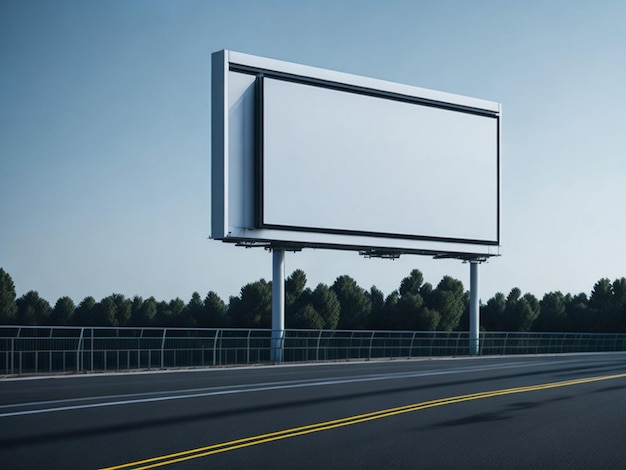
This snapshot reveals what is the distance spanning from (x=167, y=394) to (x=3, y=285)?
109062 millimetres

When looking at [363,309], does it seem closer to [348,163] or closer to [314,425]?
[348,163]

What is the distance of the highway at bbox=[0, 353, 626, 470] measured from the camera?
10602 mm

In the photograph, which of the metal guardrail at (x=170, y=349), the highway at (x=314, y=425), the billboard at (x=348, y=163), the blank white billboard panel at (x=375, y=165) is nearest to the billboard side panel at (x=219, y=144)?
the billboard at (x=348, y=163)

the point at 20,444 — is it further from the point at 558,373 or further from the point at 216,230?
the point at 216,230

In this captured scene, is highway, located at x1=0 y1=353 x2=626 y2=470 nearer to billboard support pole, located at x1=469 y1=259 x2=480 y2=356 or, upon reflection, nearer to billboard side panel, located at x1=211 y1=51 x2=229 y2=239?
billboard side panel, located at x1=211 y1=51 x2=229 y2=239

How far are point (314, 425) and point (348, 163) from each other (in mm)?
29239

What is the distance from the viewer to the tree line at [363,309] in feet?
359

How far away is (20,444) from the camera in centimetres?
1177

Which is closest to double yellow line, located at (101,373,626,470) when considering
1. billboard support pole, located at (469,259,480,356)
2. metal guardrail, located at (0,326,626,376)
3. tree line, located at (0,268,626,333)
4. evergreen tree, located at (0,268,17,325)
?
metal guardrail, located at (0,326,626,376)

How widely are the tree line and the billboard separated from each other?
5912cm

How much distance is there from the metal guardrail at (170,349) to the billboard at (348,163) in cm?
454

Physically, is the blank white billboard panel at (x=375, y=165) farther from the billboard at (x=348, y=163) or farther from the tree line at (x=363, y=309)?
the tree line at (x=363, y=309)

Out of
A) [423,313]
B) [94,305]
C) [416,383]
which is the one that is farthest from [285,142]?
[94,305]

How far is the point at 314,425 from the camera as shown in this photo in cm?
1384
